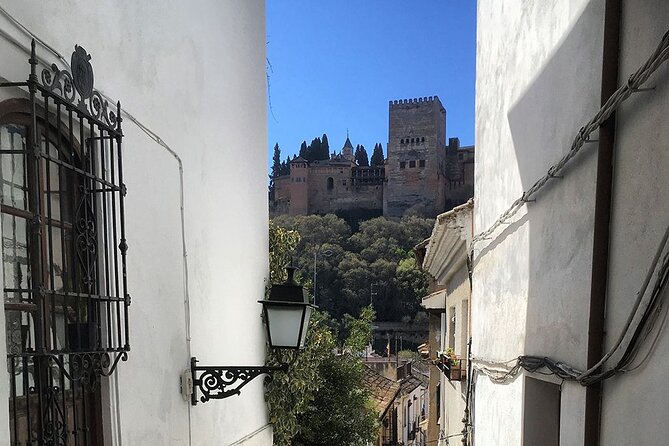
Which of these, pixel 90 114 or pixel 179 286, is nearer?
pixel 90 114

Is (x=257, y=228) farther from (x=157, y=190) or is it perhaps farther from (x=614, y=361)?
(x=614, y=361)

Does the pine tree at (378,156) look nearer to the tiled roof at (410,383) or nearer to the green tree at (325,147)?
the green tree at (325,147)

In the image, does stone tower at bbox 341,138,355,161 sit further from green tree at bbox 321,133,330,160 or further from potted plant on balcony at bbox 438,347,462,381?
potted plant on balcony at bbox 438,347,462,381

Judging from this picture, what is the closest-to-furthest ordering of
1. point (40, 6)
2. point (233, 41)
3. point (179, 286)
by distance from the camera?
point (40, 6) < point (179, 286) < point (233, 41)

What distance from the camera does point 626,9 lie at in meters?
2.46

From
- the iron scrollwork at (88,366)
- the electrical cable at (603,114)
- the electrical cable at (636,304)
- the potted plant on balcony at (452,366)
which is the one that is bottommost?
the potted plant on balcony at (452,366)

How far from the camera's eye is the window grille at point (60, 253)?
6.90 ft

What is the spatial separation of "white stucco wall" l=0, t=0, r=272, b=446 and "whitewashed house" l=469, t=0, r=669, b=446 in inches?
79.6

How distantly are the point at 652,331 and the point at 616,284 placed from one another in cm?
40

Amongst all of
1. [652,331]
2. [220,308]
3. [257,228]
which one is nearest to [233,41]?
[257,228]

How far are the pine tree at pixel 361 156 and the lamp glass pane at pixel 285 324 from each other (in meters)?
83.5

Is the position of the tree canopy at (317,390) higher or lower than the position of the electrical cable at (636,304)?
lower

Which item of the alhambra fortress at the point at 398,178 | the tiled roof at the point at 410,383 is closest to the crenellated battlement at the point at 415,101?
the alhambra fortress at the point at 398,178

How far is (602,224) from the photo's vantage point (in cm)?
261
